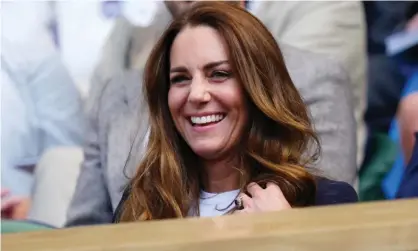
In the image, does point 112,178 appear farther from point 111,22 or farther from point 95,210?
point 111,22

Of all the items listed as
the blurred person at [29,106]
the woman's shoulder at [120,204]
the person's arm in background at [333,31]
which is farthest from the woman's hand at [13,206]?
the person's arm in background at [333,31]

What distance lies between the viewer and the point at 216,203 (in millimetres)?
703

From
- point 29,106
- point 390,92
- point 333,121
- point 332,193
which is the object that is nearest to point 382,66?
point 390,92

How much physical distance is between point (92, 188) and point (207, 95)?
0.77ft

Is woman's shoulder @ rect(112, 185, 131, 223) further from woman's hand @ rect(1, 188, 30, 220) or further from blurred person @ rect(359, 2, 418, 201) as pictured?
blurred person @ rect(359, 2, 418, 201)

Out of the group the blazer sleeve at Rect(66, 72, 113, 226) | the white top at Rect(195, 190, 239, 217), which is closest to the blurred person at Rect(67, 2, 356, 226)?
the blazer sleeve at Rect(66, 72, 113, 226)

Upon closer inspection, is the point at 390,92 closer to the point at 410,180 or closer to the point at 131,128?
the point at 410,180

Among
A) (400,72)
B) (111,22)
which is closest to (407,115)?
(400,72)

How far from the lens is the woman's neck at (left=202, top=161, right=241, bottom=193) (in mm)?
713

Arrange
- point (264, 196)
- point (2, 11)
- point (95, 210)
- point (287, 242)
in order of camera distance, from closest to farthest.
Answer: point (287, 242) < point (264, 196) < point (95, 210) < point (2, 11)

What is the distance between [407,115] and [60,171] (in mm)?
435

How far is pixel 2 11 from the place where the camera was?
93cm

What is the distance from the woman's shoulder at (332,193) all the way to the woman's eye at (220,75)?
136mm

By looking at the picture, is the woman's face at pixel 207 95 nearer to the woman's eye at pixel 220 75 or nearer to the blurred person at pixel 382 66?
the woman's eye at pixel 220 75
